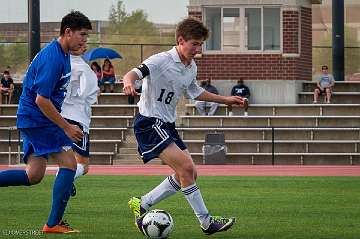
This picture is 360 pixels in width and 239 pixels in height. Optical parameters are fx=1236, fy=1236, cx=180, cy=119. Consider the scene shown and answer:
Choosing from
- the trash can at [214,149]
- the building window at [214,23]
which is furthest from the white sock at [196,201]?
the building window at [214,23]

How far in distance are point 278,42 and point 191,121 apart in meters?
4.37

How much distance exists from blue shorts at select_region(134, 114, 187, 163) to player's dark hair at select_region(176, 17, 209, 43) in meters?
0.92

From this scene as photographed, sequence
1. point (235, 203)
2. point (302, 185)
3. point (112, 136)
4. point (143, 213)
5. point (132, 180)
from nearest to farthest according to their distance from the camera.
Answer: point (143, 213)
point (235, 203)
point (302, 185)
point (132, 180)
point (112, 136)

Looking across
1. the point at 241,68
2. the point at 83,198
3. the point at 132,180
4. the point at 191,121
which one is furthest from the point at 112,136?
the point at 83,198

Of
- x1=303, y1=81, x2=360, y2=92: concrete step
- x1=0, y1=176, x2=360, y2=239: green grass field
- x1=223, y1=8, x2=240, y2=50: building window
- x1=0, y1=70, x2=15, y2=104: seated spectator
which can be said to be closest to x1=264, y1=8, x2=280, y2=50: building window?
x1=223, y1=8, x2=240, y2=50: building window

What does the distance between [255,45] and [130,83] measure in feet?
91.8

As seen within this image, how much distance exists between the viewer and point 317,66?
5909 cm

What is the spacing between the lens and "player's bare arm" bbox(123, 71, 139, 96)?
11680 mm

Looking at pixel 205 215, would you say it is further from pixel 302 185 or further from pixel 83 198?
pixel 302 185

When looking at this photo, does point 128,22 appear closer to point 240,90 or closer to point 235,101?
point 240,90

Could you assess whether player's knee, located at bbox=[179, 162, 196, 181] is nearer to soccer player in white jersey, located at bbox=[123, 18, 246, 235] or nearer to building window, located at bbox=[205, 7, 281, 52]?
soccer player in white jersey, located at bbox=[123, 18, 246, 235]

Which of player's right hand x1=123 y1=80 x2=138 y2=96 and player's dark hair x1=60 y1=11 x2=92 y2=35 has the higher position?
player's dark hair x1=60 y1=11 x2=92 y2=35

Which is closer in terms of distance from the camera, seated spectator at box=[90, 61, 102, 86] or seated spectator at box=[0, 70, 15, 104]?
seated spectator at box=[90, 61, 102, 86]

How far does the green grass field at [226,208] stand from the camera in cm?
1318
